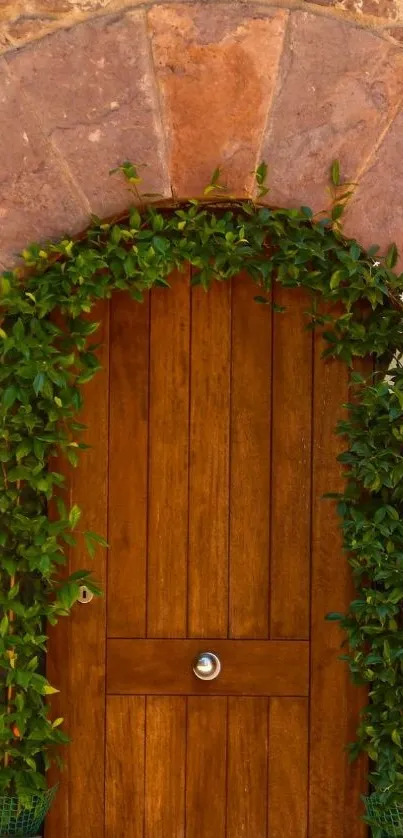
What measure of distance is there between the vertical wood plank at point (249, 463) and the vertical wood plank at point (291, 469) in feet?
0.09

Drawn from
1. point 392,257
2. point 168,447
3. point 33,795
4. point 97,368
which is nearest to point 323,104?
point 392,257

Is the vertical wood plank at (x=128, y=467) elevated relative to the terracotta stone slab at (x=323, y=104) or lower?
lower

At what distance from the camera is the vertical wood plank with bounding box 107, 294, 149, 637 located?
10.1 ft

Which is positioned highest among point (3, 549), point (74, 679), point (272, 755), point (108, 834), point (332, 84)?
point (332, 84)

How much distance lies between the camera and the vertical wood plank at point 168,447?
10.1ft

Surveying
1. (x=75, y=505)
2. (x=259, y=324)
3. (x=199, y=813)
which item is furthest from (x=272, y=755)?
(x=259, y=324)

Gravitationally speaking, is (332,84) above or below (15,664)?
above

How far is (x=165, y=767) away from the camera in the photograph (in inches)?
121

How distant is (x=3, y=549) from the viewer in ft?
9.58

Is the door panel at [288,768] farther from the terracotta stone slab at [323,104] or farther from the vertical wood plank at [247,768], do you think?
the terracotta stone slab at [323,104]

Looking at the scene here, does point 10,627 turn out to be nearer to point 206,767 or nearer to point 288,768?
point 206,767

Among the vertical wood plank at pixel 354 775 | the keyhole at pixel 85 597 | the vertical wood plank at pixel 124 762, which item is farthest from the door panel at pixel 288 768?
the keyhole at pixel 85 597

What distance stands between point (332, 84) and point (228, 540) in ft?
4.17

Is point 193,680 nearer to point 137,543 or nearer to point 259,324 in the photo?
point 137,543
